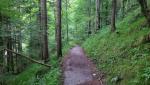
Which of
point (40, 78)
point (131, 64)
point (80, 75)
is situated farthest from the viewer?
point (40, 78)

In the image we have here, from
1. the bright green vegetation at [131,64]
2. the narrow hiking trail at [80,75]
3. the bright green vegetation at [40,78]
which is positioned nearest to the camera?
the bright green vegetation at [131,64]

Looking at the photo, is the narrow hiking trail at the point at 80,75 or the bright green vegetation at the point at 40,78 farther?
the bright green vegetation at the point at 40,78

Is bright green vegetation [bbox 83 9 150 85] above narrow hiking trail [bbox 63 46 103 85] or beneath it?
above

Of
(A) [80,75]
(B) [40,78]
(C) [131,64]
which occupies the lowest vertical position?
(B) [40,78]

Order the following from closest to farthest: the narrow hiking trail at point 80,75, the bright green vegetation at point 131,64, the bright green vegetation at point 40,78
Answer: the bright green vegetation at point 131,64 → the narrow hiking trail at point 80,75 → the bright green vegetation at point 40,78

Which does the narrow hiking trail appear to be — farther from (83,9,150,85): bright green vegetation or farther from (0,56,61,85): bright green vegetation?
(83,9,150,85): bright green vegetation

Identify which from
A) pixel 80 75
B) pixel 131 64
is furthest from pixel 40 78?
pixel 131 64

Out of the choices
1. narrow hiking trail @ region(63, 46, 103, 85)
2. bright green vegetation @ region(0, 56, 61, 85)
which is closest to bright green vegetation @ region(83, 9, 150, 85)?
narrow hiking trail @ region(63, 46, 103, 85)

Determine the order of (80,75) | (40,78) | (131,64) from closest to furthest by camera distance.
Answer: (131,64) < (80,75) < (40,78)

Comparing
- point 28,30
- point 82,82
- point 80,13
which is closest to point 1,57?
point 28,30

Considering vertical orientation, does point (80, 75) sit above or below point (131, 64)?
below

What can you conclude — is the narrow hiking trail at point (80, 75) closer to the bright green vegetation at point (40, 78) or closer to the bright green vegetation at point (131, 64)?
the bright green vegetation at point (40, 78)

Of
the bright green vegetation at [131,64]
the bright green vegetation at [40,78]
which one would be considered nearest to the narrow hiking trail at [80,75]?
the bright green vegetation at [40,78]

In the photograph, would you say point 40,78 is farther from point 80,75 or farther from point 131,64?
point 131,64
